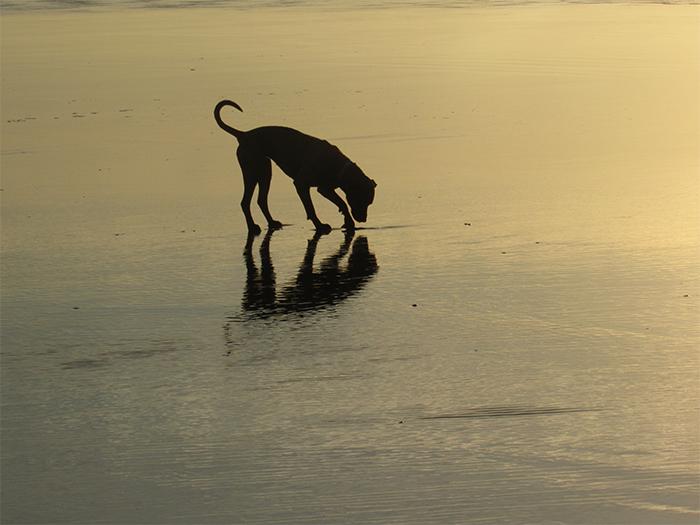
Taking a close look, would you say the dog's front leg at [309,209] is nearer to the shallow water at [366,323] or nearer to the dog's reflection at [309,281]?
the shallow water at [366,323]

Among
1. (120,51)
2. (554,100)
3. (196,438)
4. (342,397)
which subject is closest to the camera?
(196,438)

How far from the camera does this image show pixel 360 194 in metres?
8.75

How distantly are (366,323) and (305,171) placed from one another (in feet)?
10.00

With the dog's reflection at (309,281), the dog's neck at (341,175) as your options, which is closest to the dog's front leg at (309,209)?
the dog's neck at (341,175)

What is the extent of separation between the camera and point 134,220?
905cm

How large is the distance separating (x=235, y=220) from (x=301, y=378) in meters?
4.17

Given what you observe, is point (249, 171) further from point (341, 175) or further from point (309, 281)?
point (309, 281)

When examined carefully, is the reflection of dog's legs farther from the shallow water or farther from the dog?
the dog

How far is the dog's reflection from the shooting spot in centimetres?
658

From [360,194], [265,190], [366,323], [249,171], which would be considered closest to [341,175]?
[360,194]

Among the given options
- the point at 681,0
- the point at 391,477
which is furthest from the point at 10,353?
the point at 681,0

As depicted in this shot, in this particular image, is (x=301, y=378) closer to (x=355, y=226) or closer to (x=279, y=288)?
(x=279, y=288)

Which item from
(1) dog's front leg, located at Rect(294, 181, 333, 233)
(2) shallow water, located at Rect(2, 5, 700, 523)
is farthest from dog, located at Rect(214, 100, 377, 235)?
(2) shallow water, located at Rect(2, 5, 700, 523)

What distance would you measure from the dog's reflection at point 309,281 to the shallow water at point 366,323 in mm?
33
